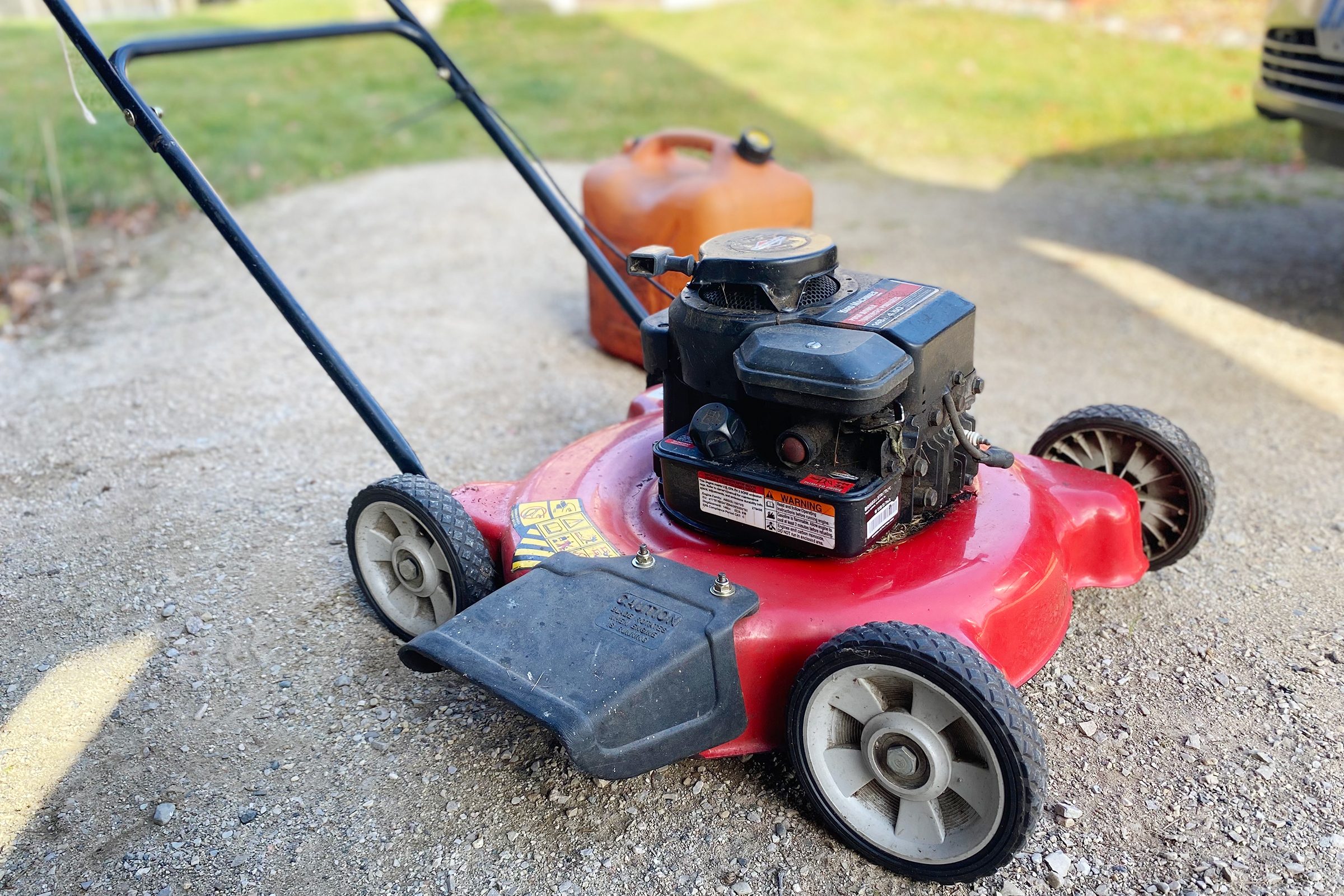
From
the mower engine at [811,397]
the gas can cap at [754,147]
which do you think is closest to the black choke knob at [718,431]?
the mower engine at [811,397]

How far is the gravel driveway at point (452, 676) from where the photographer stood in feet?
6.28

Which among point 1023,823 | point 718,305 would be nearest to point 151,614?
point 718,305

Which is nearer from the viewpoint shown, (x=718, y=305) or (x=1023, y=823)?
(x=1023, y=823)

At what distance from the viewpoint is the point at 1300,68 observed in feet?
14.2

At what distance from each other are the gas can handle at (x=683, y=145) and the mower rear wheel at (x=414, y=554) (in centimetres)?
178

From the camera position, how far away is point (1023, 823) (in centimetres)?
167

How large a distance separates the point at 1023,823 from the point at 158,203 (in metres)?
5.97

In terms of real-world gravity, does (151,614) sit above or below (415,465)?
below

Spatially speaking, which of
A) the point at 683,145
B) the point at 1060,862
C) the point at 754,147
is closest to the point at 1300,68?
the point at 754,147

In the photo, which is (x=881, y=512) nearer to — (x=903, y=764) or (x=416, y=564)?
(x=903, y=764)

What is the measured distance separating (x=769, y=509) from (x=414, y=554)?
0.79m

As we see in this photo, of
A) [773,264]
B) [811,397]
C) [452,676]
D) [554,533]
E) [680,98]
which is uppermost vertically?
[773,264]

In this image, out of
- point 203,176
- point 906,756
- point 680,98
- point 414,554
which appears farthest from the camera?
point 680,98

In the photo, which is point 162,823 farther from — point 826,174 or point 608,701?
point 826,174
